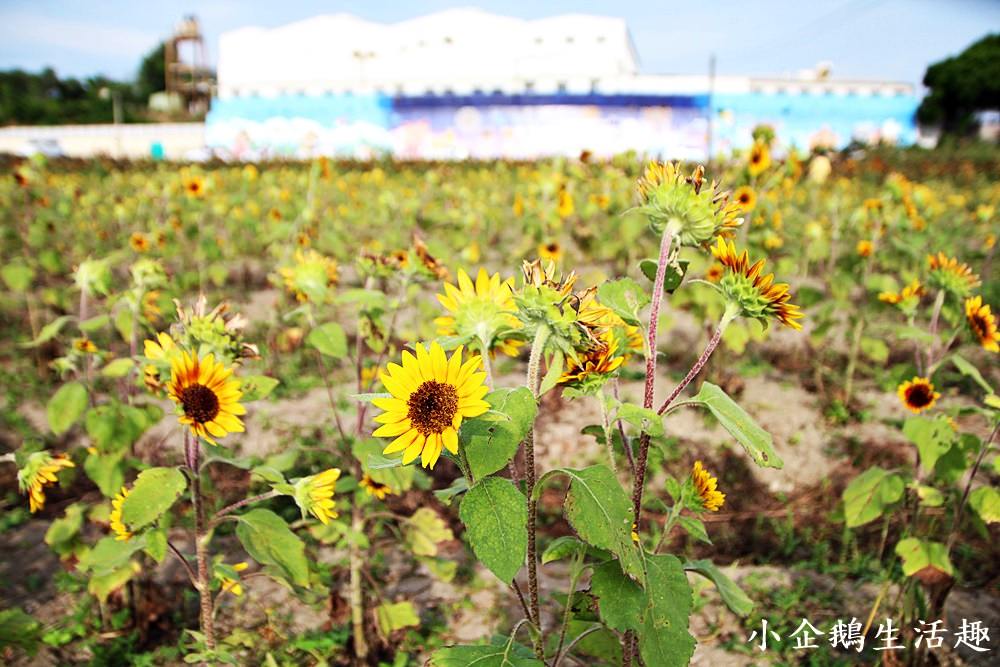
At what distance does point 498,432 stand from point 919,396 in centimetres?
142

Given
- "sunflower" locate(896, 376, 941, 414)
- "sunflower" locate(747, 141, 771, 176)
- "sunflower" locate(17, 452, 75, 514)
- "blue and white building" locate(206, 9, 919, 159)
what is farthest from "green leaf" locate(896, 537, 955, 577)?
"blue and white building" locate(206, 9, 919, 159)

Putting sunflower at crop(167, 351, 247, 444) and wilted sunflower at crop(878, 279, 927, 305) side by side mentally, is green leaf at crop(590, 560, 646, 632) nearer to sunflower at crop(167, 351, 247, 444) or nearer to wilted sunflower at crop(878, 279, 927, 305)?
sunflower at crop(167, 351, 247, 444)

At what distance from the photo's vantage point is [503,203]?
746 cm

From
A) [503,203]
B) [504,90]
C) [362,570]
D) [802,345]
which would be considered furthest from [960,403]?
[504,90]

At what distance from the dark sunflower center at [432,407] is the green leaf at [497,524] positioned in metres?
0.09

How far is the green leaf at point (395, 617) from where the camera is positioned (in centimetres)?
177

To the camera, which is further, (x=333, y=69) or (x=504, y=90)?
(x=333, y=69)

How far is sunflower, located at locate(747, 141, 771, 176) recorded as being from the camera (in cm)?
304

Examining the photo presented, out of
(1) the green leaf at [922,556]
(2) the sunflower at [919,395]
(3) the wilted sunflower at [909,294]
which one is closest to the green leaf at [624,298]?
(1) the green leaf at [922,556]

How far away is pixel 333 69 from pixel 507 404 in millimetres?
33614

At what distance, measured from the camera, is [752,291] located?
97cm

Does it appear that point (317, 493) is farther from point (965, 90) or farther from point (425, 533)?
point (965, 90)

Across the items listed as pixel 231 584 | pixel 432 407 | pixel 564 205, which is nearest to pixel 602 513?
pixel 432 407

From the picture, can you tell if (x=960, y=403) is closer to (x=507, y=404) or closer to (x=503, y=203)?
(x=507, y=404)
